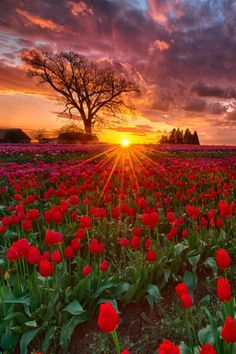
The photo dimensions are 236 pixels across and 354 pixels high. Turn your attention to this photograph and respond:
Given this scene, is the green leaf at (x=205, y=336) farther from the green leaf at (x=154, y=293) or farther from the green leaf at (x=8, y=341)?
the green leaf at (x=8, y=341)

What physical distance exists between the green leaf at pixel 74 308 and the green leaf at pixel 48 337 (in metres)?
0.19

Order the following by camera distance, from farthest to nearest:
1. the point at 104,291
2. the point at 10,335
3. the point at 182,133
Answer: the point at 182,133 → the point at 104,291 → the point at 10,335

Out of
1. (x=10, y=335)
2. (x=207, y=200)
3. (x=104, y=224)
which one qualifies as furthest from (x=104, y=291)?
(x=207, y=200)

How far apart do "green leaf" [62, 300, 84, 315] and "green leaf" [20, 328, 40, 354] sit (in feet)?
1.04

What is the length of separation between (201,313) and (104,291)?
3.29 ft

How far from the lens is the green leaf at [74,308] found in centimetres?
335

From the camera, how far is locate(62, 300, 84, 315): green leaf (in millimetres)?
3347

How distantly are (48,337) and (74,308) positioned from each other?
0.33 m

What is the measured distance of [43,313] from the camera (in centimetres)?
343

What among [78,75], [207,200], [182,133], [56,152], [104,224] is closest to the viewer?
[104,224]

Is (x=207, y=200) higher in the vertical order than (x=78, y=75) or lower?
lower

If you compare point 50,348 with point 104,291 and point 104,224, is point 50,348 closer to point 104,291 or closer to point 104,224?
point 104,291

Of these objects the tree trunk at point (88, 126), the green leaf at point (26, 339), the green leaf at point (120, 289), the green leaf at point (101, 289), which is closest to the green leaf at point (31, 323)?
the green leaf at point (26, 339)

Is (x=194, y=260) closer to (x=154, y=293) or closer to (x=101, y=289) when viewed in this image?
(x=154, y=293)
